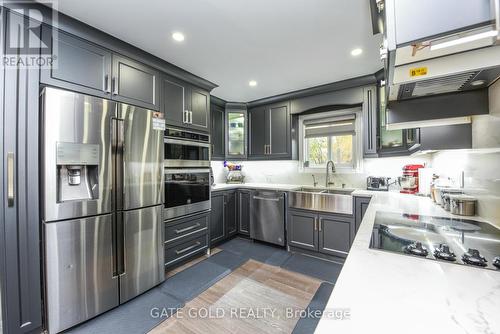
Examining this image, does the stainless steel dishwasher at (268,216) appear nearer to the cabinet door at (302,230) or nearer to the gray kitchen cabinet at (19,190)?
the cabinet door at (302,230)

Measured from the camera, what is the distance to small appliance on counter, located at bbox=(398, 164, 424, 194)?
7.62 feet

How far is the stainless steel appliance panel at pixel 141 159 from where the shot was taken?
1.79 metres

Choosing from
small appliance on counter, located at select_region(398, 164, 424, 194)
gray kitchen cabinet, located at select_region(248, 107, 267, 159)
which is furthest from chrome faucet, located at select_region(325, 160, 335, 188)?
gray kitchen cabinet, located at select_region(248, 107, 267, 159)

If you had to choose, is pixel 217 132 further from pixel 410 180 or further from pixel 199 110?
pixel 410 180

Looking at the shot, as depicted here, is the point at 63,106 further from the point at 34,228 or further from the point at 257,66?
the point at 257,66

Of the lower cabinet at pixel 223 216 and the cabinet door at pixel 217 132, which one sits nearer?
the lower cabinet at pixel 223 216

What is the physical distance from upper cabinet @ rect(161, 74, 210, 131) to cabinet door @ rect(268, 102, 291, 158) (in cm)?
114

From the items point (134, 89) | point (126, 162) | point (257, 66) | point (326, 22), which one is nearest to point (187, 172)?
point (126, 162)

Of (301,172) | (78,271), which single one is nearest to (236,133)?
(301,172)

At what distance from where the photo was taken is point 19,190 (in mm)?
1349

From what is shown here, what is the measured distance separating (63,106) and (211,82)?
1699 millimetres

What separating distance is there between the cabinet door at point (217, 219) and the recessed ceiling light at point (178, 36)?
1879mm

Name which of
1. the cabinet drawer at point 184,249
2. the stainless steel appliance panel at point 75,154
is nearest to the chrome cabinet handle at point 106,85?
the stainless steel appliance panel at point 75,154

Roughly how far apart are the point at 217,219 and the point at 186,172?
940 millimetres
